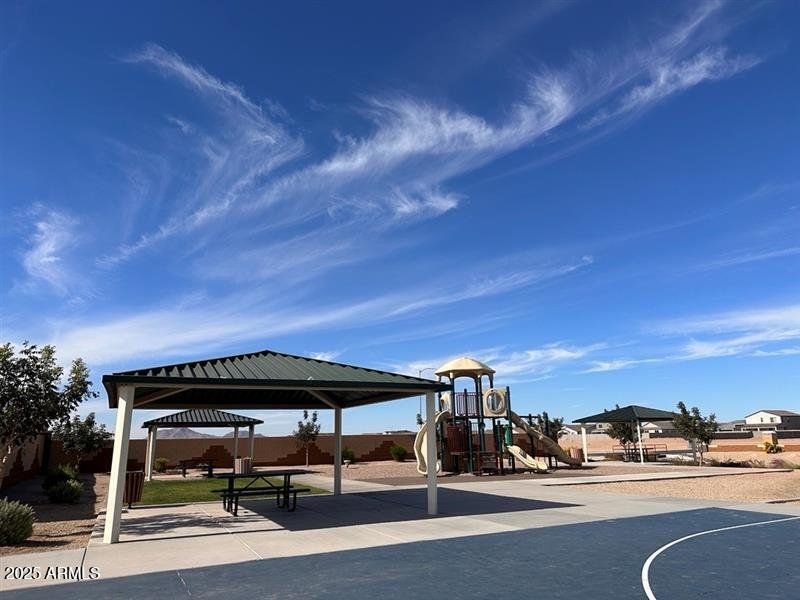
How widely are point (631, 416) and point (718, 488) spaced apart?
1639 centimetres

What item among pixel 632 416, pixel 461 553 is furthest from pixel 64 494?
pixel 632 416

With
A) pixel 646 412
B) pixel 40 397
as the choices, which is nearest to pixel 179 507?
pixel 40 397

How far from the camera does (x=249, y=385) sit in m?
11.1

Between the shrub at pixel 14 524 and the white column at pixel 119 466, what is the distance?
1.25 meters

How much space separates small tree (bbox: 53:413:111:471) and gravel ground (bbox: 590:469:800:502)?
81.3 feet

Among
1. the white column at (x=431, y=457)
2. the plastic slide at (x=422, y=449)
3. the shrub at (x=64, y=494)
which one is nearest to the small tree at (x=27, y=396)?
the shrub at (x=64, y=494)

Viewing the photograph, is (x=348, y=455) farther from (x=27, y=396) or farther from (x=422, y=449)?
(x=27, y=396)

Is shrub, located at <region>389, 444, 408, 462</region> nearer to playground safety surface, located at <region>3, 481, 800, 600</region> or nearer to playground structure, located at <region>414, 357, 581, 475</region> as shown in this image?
playground structure, located at <region>414, 357, 581, 475</region>

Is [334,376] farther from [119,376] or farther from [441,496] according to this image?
[441,496]

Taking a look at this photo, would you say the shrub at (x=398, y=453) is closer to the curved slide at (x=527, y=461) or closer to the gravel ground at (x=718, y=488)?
the curved slide at (x=527, y=461)

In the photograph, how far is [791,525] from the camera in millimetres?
10836

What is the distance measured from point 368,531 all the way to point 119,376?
5.49 m

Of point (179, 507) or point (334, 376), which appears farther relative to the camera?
point (179, 507)

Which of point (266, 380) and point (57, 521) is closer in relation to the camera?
point (266, 380)
